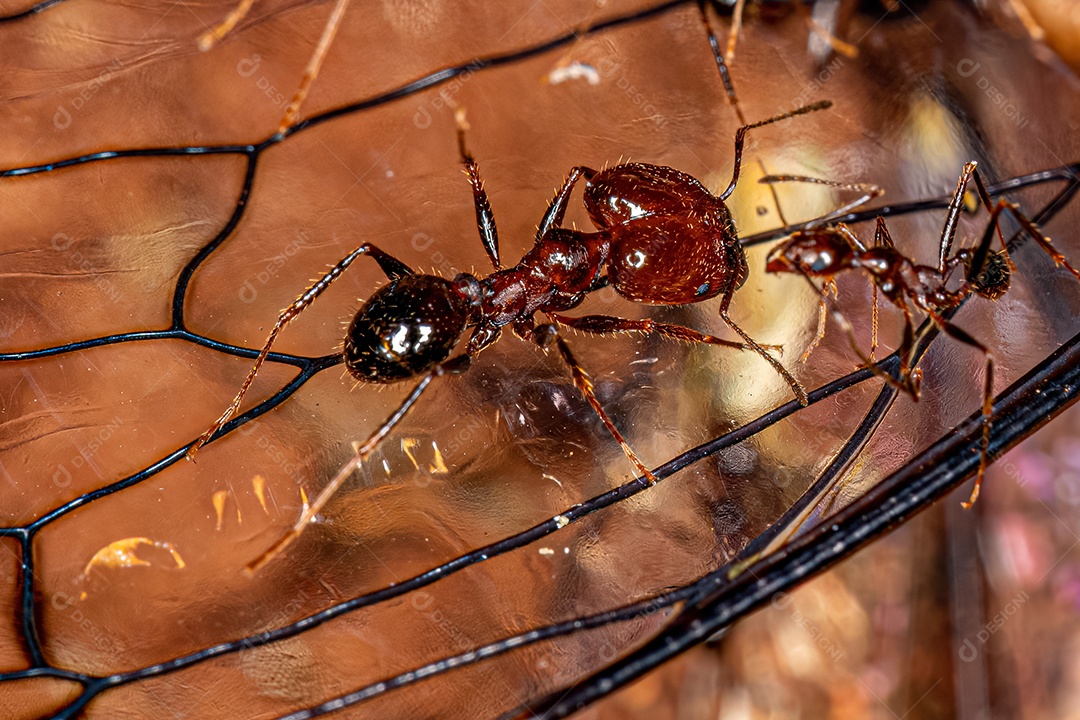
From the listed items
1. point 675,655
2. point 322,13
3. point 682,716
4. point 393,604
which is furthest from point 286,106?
point 682,716

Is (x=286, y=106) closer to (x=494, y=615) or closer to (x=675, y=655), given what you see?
(x=494, y=615)

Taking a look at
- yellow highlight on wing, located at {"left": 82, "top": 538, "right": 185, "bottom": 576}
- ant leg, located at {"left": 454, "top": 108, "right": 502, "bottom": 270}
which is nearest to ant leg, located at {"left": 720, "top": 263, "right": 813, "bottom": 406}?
ant leg, located at {"left": 454, "top": 108, "right": 502, "bottom": 270}

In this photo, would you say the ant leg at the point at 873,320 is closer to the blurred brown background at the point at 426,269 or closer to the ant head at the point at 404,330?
the blurred brown background at the point at 426,269

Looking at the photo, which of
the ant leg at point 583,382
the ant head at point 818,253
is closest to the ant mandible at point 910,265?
the ant head at point 818,253

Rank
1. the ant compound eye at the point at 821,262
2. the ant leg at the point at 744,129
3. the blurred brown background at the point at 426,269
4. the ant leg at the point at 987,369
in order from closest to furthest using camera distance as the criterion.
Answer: the ant leg at the point at 987,369 → the blurred brown background at the point at 426,269 → the ant compound eye at the point at 821,262 → the ant leg at the point at 744,129

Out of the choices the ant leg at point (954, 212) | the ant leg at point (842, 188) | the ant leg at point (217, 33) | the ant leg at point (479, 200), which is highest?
the ant leg at point (217, 33)

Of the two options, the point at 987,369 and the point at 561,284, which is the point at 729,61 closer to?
the point at 561,284

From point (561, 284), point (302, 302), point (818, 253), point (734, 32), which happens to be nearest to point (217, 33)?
point (302, 302)

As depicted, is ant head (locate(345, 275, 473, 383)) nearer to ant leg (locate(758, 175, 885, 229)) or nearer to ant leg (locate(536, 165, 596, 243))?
ant leg (locate(536, 165, 596, 243))
